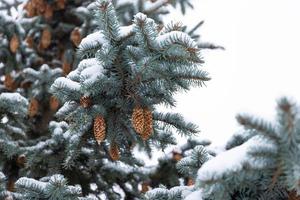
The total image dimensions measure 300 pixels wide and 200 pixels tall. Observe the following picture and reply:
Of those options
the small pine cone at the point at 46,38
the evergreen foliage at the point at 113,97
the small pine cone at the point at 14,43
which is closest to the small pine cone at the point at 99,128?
the evergreen foliage at the point at 113,97

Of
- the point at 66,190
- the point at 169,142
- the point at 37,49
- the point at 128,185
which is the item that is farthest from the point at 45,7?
the point at 66,190

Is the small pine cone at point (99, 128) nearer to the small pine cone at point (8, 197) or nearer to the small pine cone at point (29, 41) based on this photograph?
the small pine cone at point (8, 197)

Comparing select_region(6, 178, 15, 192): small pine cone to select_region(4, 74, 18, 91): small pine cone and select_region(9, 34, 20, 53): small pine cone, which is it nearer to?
select_region(4, 74, 18, 91): small pine cone

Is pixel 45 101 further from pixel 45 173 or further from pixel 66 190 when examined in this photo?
pixel 66 190

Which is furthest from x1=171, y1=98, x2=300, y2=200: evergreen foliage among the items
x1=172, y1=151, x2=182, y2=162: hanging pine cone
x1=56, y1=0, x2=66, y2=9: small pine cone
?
x1=56, y1=0, x2=66, y2=9: small pine cone

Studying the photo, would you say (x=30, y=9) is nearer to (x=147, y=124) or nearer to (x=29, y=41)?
(x=29, y=41)

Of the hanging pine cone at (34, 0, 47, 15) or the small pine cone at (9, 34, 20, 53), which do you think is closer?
the small pine cone at (9, 34, 20, 53)
